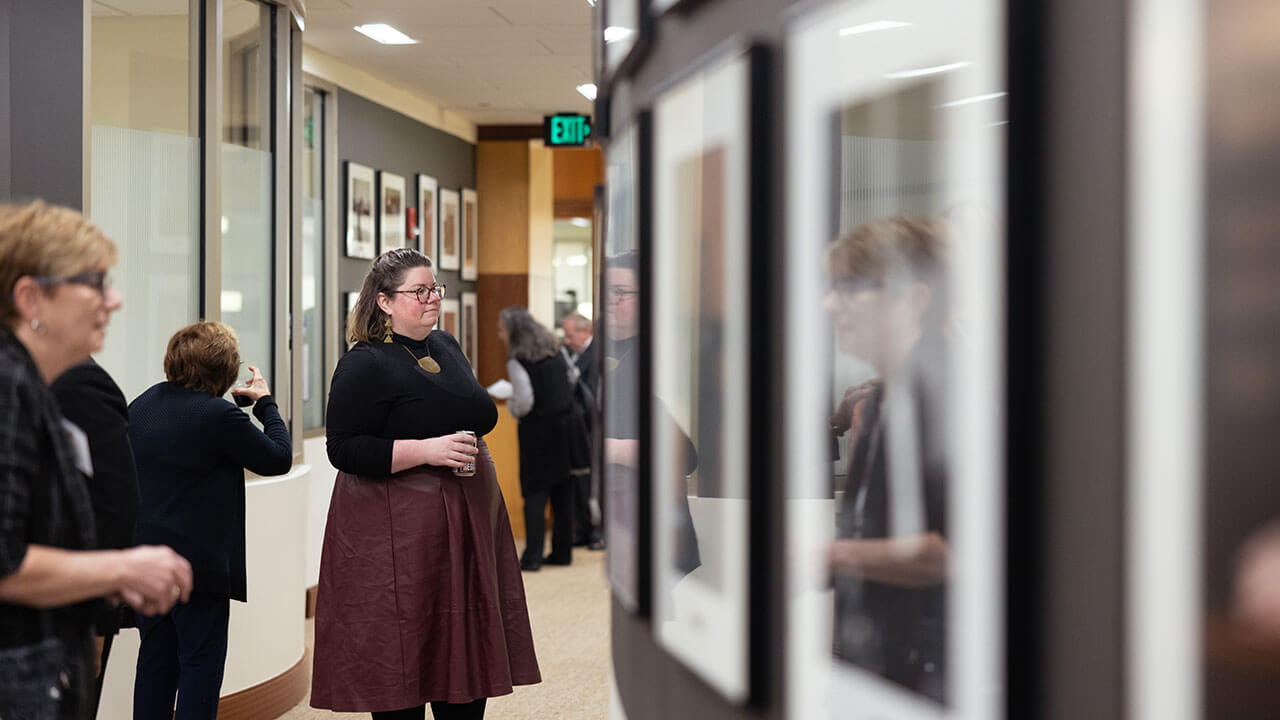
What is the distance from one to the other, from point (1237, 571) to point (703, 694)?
950mm

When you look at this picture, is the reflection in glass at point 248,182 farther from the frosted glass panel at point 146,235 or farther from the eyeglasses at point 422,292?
the eyeglasses at point 422,292

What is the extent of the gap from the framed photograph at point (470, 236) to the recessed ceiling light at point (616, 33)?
877 centimetres

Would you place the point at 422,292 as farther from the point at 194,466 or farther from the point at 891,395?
the point at 891,395

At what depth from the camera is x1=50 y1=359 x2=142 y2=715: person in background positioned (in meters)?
2.29

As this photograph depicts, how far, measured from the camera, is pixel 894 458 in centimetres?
136

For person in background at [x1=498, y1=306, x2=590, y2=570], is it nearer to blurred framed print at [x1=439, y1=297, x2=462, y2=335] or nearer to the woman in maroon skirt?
blurred framed print at [x1=439, y1=297, x2=462, y2=335]

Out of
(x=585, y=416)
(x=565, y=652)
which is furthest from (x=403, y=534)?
(x=585, y=416)

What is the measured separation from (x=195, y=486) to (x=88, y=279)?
5.99 ft

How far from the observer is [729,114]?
5.54 feet

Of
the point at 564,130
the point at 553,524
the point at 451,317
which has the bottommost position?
the point at 553,524

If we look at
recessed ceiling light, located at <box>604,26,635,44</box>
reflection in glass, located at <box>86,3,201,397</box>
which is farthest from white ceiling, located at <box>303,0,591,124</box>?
recessed ceiling light, located at <box>604,26,635,44</box>

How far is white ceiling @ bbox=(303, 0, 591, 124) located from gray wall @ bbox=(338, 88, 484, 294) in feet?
0.95

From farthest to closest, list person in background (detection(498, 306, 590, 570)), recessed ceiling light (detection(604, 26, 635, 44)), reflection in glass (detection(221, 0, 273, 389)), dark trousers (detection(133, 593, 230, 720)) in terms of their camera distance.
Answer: person in background (detection(498, 306, 590, 570)), reflection in glass (detection(221, 0, 273, 389)), dark trousers (detection(133, 593, 230, 720)), recessed ceiling light (detection(604, 26, 635, 44))

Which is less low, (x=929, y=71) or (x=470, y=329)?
(x=929, y=71)
